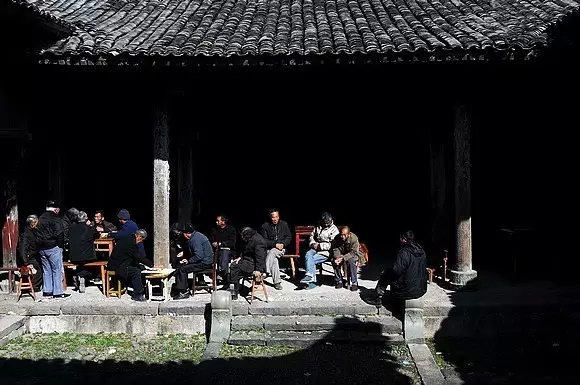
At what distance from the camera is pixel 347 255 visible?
428 inches

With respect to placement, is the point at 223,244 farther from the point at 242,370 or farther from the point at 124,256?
the point at 242,370

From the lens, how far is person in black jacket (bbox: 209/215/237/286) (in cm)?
1097

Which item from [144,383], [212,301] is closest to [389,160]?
[212,301]

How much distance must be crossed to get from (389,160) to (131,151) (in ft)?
21.1

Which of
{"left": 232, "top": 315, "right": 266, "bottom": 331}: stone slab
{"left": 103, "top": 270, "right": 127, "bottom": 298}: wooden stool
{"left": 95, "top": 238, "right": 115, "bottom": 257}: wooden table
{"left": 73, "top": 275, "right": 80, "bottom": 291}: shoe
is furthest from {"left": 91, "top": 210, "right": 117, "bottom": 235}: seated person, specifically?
{"left": 232, "top": 315, "right": 266, "bottom": 331}: stone slab

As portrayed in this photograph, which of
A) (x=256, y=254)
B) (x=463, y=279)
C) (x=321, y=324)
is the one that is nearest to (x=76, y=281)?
(x=256, y=254)

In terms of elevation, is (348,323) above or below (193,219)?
below

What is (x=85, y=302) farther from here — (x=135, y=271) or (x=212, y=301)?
(x=212, y=301)

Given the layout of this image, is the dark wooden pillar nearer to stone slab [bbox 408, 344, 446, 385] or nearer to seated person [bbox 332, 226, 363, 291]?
seated person [bbox 332, 226, 363, 291]

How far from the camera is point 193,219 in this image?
1420 centimetres

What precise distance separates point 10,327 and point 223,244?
12.3 feet

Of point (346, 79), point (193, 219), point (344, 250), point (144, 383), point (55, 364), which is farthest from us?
point (193, 219)

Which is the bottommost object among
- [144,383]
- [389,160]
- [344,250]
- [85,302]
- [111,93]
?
[144,383]

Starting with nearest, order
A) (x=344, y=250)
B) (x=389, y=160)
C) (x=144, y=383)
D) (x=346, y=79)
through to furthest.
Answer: (x=144, y=383)
(x=344, y=250)
(x=346, y=79)
(x=389, y=160)
